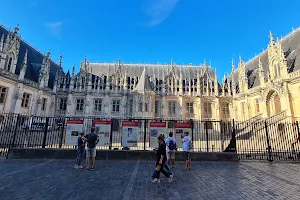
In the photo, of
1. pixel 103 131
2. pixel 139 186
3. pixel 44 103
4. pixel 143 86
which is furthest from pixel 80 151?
pixel 44 103

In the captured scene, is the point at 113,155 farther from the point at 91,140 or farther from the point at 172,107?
the point at 172,107

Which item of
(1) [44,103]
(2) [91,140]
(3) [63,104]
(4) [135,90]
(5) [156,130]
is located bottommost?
(2) [91,140]

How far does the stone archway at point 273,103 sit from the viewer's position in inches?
845

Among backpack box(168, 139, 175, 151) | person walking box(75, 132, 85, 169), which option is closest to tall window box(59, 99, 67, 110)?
person walking box(75, 132, 85, 169)

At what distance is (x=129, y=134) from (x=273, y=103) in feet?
72.3

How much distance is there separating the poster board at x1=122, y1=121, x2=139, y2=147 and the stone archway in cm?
2114

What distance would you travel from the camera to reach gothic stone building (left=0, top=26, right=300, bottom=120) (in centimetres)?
2312

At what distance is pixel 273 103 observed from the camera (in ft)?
72.2

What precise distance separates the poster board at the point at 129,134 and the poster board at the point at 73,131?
117 inches

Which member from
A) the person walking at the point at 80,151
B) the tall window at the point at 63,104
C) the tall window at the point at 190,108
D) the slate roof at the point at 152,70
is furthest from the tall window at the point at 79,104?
A: the person walking at the point at 80,151

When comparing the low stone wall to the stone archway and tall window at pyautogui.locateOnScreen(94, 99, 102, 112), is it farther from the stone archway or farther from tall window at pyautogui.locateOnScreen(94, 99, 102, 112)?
tall window at pyautogui.locateOnScreen(94, 99, 102, 112)

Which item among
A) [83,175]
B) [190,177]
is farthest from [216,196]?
[83,175]

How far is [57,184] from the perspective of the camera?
553 centimetres

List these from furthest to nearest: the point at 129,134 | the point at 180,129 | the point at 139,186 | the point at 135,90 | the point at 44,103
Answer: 1. the point at 44,103
2. the point at 135,90
3. the point at 180,129
4. the point at 129,134
5. the point at 139,186
